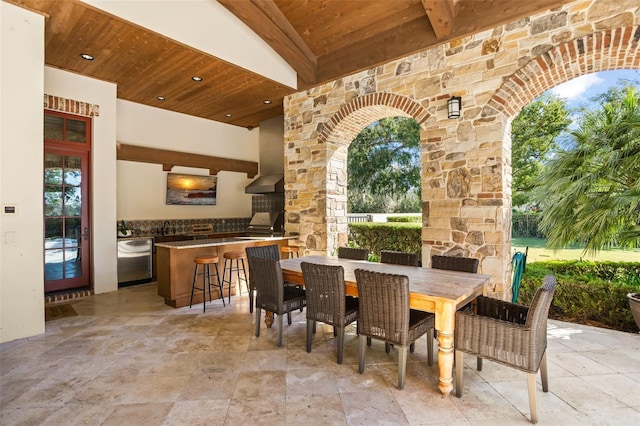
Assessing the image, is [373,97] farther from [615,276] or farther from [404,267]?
[615,276]

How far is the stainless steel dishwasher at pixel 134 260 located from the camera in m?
5.65

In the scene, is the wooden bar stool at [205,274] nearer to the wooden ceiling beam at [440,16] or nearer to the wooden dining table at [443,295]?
the wooden dining table at [443,295]

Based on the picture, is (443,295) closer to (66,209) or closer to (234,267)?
(234,267)

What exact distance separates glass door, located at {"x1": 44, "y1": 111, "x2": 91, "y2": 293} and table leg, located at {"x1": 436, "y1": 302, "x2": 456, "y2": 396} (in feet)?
18.1

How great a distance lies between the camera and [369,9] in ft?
13.9

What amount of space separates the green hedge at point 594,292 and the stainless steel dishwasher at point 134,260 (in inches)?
239

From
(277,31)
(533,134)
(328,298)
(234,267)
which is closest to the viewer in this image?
(328,298)

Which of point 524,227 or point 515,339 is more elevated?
point 524,227

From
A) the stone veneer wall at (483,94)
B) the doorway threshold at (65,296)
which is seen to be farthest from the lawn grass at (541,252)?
the doorway threshold at (65,296)

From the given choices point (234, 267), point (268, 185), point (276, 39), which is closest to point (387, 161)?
point (268, 185)

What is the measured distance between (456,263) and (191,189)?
592cm

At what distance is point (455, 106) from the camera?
3.92m

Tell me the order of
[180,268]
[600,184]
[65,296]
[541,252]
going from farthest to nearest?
[541,252] < [65,296] < [180,268] < [600,184]

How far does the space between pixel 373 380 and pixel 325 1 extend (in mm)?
4440
